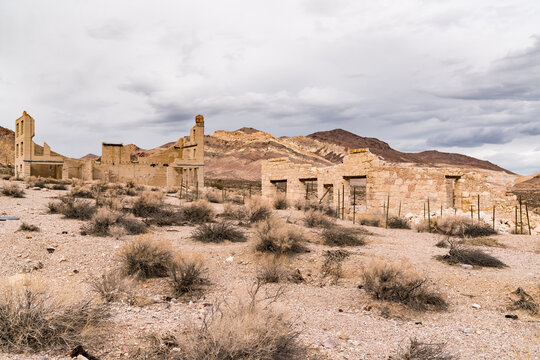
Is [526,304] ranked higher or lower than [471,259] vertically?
lower

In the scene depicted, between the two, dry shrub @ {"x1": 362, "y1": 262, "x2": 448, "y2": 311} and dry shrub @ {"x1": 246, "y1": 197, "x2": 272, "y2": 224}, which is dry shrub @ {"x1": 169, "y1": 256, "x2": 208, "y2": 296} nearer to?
dry shrub @ {"x1": 362, "y1": 262, "x2": 448, "y2": 311}

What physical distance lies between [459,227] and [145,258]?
438 inches

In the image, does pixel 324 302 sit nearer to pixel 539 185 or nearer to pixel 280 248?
pixel 280 248

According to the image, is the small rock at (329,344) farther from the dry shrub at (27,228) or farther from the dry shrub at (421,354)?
the dry shrub at (27,228)

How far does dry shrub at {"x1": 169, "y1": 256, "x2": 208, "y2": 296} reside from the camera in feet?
21.5

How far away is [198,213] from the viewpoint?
13.8 meters

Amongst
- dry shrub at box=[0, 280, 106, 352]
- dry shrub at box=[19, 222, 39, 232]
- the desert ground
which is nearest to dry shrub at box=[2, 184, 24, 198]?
the desert ground

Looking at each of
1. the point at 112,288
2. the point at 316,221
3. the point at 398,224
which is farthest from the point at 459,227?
the point at 112,288

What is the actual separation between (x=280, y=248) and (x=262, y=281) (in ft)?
5.84

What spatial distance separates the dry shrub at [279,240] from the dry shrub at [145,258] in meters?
2.23

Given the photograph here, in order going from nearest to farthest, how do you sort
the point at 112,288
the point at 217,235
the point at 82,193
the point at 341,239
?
the point at 112,288
the point at 341,239
the point at 217,235
the point at 82,193

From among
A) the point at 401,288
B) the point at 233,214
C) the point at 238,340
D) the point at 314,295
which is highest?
the point at 233,214

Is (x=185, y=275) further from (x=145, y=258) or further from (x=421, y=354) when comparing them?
(x=421, y=354)

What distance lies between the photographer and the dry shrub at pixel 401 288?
641 cm
